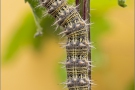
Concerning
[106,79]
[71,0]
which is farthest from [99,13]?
[71,0]

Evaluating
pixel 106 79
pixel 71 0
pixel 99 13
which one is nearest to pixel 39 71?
pixel 106 79

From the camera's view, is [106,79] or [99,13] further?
[106,79]

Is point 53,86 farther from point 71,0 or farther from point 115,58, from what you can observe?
point 71,0

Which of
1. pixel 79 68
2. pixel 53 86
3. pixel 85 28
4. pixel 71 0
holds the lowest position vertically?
pixel 53 86

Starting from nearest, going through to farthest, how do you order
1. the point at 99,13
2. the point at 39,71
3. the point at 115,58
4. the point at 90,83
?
the point at 90,83 → the point at 99,13 → the point at 115,58 → the point at 39,71

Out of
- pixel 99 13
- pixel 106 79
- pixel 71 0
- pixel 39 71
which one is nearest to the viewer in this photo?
pixel 71 0

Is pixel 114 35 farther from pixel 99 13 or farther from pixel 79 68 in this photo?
pixel 79 68

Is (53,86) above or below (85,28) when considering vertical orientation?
below
